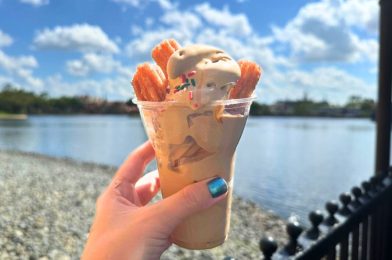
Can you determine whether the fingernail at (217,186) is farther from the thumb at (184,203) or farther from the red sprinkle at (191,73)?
the red sprinkle at (191,73)

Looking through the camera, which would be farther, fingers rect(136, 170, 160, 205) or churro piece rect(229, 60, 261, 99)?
fingers rect(136, 170, 160, 205)

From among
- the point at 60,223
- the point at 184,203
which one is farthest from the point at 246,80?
the point at 60,223

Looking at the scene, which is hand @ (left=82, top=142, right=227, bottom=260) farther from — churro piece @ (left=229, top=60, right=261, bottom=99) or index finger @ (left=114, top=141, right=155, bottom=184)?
churro piece @ (left=229, top=60, right=261, bottom=99)

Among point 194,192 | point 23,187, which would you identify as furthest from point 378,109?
point 23,187

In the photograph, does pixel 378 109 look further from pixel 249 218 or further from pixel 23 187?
pixel 23 187

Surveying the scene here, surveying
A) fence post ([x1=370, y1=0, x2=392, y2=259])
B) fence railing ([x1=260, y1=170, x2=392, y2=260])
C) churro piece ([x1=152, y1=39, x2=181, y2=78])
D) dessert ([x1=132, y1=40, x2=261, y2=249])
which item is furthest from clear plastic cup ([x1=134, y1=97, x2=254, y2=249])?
fence post ([x1=370, y1=0, x2=392, y2=259])

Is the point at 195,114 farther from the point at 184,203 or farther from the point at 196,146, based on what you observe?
the point at 184,203

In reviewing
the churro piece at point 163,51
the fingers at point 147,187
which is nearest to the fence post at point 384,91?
the fingers at point 147,187
